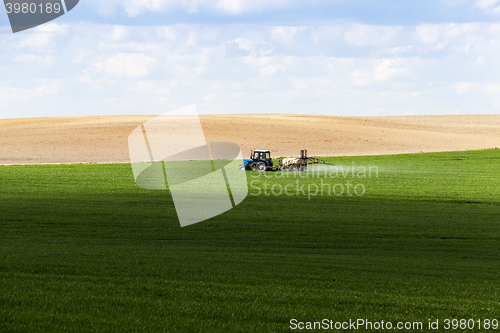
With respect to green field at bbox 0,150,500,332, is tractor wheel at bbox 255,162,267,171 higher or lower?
lower

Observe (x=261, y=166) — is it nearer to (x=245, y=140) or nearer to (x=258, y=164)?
(x=258, y=164)

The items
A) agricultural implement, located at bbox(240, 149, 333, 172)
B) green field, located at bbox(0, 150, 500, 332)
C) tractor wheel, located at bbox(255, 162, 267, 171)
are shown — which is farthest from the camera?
agricultural implement, located at bbox(240, 149, 333, 172)

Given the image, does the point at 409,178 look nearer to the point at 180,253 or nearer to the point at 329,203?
the point at 329,203

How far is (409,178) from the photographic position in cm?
3634

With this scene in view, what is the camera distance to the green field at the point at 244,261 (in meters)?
7.60

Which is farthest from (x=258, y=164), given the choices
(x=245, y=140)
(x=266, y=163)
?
(x=245, y=140)

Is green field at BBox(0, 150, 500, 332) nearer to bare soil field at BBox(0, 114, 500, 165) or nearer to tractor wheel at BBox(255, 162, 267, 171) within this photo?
tractor wheel at BBox(255, 162, 267, 171)

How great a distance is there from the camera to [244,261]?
1177 cm

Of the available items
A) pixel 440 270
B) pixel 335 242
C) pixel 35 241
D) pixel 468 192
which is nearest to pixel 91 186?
pixel 35 241

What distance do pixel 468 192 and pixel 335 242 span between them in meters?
17.5

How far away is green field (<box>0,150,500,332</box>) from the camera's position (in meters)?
7.60

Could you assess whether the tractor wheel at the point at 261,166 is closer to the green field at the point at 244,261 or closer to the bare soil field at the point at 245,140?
the green field at the point at 244,261

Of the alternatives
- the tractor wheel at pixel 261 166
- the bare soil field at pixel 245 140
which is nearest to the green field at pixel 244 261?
the tractor wheel at pixel 261 166

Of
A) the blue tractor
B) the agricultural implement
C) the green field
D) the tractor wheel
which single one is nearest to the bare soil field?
the agricultural implement
